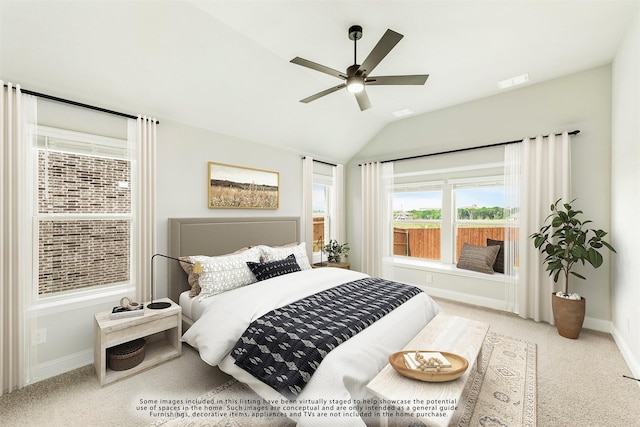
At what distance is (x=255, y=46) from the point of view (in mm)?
2643

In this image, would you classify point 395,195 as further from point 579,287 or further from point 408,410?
point 408,410

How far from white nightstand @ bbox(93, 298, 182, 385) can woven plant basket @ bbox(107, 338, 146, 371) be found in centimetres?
4

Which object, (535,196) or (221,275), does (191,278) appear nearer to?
(221,275)

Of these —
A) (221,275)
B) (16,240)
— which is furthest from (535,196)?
(16,240)

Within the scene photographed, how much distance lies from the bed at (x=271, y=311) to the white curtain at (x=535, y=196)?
5.31ft

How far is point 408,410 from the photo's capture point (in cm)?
134

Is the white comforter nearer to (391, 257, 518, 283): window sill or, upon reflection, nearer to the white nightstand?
the white nightstand

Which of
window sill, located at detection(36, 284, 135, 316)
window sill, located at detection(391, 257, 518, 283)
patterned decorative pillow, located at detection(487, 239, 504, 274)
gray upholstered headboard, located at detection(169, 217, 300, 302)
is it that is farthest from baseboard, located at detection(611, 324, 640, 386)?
window sill, located at detection(36, 284, 135, 316)

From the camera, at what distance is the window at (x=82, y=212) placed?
7.73ft

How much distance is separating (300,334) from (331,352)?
238mm

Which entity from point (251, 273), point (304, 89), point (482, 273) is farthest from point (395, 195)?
point (251, 273)

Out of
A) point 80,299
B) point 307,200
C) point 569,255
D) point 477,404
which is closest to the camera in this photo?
point 477,404

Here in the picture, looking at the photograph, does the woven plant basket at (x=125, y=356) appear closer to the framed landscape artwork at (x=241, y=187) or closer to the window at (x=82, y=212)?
the window at (x=82, y=212)

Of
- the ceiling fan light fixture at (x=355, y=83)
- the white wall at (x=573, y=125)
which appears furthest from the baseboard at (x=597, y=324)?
the ceiling fan light fixture at (x=355, y=83)
